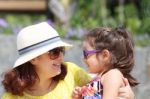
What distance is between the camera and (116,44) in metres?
3.51

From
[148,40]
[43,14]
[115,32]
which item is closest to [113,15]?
[43,14]

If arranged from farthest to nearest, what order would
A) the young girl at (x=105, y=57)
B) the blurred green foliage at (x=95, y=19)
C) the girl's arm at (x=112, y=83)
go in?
the blurred green foliage at (x=95, y=19)
the young girl at (x=105, y=57)
the girl's arm at (x=112, y=83)

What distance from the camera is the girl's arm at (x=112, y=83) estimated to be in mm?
3393

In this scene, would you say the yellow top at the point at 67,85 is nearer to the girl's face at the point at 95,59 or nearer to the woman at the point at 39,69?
the woman at the point at 39,69

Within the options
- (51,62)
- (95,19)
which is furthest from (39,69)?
(95,19)

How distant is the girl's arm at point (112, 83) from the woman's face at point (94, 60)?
0.09 meters

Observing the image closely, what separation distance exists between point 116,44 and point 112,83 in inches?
9.6

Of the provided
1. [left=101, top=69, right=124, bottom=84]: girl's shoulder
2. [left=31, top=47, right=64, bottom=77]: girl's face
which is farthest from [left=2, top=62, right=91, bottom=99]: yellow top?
[left=101, top=69, right=124, bottom=84]: girl's shoulder

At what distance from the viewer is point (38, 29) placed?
3.49 meters

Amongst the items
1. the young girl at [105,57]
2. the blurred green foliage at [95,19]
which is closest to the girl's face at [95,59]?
the young girl at [105,57]

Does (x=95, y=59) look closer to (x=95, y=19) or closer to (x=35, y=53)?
(x=35, y=53)

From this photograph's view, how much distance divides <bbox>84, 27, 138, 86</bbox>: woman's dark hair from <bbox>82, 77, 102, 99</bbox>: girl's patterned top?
13cm

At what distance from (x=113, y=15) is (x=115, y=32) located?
382 inches

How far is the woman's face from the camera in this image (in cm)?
→ 355
